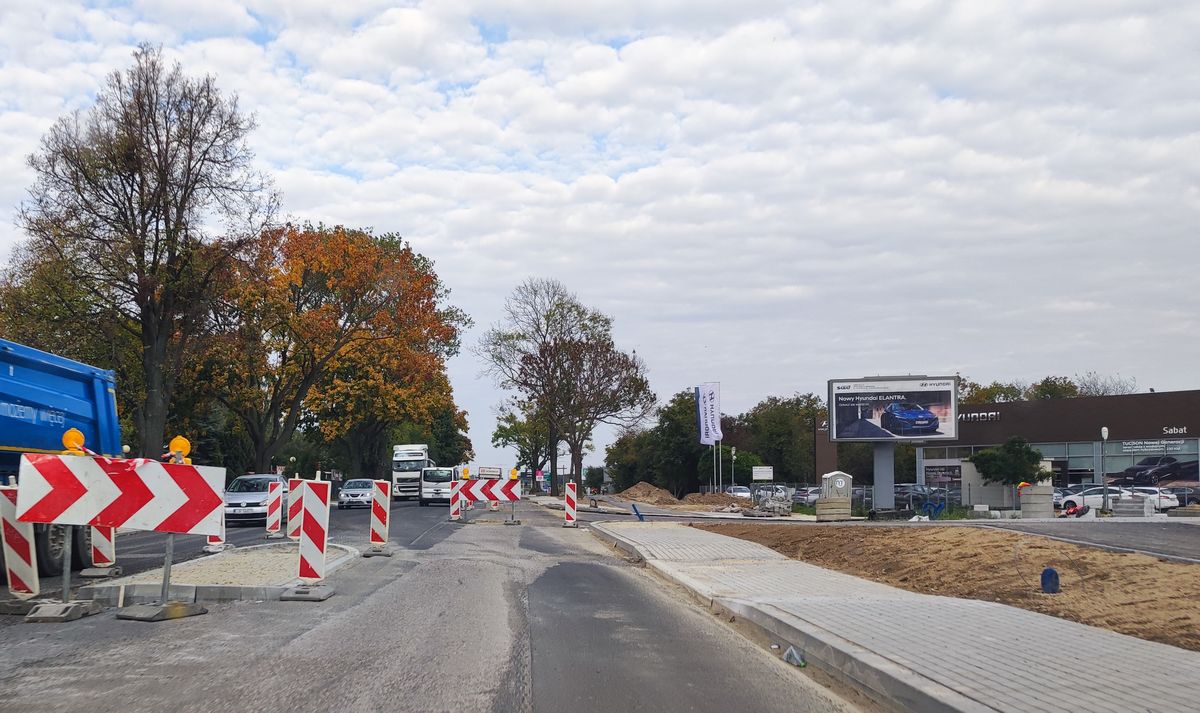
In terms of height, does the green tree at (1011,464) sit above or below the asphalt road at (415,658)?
above

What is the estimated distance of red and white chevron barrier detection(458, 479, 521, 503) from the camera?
97.4 feet

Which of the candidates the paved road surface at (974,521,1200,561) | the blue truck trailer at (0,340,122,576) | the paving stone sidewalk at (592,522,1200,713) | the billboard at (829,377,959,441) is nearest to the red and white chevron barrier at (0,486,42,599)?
the blue truck trailer at (0,340,122,576)

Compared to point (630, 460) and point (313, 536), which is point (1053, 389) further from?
point (313, 536)

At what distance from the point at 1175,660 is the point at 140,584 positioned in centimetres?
1061

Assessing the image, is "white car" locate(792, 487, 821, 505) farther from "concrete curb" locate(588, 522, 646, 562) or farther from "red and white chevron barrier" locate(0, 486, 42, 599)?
"red and white chevron barrier" locate(0, 486, 42, 599)

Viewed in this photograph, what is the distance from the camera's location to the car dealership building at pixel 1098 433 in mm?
54656

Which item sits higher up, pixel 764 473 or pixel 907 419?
pixel 907 419

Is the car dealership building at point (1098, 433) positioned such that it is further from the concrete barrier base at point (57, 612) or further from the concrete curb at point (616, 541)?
the concrete barrier base at point (57, 612)

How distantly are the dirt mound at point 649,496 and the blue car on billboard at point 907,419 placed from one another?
18.2 meters

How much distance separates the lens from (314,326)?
4300cm

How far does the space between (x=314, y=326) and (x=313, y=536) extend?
3199 cm

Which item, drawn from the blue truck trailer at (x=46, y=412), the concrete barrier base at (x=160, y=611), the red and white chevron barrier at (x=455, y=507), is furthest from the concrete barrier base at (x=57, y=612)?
the red and white chevron barrier at (x=455, y=507)

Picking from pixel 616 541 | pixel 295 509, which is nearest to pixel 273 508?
pixel 295 509

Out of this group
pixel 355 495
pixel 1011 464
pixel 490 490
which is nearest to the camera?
pixel 490 490
